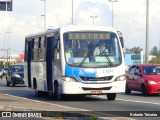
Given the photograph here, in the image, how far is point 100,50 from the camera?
2325 cm

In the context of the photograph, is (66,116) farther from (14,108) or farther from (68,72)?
(68,72)

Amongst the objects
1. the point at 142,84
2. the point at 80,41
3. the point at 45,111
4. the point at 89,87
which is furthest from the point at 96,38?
the point at 45,111

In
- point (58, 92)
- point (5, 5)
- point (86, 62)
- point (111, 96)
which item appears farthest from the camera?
point (5, 5)

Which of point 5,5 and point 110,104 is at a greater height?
point 5,5

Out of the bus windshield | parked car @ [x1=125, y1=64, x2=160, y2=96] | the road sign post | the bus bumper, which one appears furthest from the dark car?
the bus bumper

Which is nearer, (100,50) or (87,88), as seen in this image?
(87,88)

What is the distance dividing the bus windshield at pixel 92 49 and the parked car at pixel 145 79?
4873 millimetres

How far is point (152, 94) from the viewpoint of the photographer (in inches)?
1154

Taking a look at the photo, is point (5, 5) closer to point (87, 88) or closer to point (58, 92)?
point (58, 92)

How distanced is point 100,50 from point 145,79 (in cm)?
556

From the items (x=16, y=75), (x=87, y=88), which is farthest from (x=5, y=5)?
(x=16, y=75)

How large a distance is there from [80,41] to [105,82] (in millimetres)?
1988

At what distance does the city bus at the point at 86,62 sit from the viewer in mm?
22844

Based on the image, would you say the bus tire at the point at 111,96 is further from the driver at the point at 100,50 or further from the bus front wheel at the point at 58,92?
the driver at the point at 100,50
